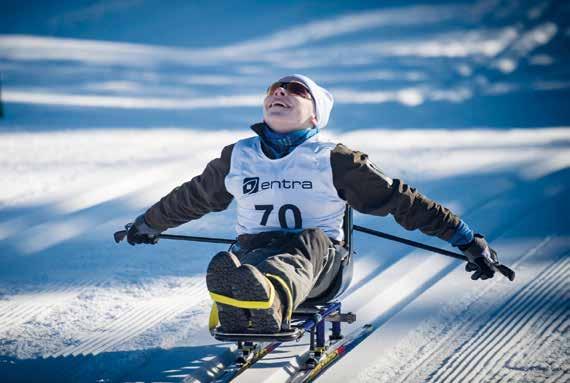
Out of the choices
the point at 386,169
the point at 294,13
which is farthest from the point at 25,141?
the point at 294,13

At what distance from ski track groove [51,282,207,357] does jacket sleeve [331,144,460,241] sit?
1200mm

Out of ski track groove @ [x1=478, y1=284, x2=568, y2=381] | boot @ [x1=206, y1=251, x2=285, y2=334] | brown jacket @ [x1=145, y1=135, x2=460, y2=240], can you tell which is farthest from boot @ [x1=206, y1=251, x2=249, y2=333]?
ski track groove @ [x1=478, y1=284, x2=568, y2=381]

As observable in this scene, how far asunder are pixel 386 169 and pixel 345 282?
300cm

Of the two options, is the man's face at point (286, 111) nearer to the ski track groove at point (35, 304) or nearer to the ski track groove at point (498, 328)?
the ski track groove at point (498, 328)

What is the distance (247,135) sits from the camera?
6926mm

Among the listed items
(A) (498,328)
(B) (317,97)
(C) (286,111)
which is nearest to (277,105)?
(C) (286,111)

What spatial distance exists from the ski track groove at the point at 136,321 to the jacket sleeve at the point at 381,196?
120cm

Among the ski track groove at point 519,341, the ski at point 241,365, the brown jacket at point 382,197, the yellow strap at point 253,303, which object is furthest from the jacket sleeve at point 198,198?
the ski track groove at point 519,341

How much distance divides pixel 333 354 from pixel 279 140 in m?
0.94

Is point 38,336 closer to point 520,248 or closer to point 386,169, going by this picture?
point 520,248

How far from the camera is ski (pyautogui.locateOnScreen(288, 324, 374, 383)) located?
9.89 feet

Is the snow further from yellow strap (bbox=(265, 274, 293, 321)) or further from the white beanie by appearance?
the white beanie

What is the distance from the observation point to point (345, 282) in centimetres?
306

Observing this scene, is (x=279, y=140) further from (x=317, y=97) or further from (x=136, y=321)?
(x=136, y=321)
